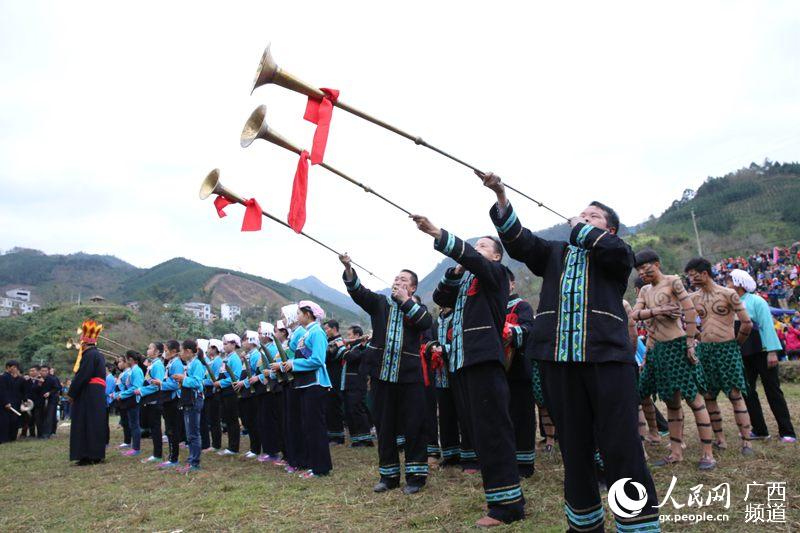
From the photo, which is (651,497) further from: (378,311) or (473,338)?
(378,311)

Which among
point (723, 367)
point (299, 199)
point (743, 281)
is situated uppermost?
point (299, 199)

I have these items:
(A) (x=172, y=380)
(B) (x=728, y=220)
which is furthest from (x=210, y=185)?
(B) (x=728, y=220)

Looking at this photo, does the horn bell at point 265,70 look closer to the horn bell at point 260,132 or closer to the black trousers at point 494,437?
the horn bell at point 260,132

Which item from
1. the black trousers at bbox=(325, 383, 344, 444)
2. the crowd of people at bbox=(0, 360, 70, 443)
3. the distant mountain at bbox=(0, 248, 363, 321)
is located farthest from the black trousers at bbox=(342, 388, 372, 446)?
the distant mountain at bbox=(0, 248, 363, 321)

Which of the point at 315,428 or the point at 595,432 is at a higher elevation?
the point at 595,432

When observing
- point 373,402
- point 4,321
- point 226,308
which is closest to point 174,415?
point 373,402

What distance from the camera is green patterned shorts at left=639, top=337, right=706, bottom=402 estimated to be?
5.49 metres

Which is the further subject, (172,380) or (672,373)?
(172,380)

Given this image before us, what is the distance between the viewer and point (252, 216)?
6.09 m

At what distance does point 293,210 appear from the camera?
5.19m

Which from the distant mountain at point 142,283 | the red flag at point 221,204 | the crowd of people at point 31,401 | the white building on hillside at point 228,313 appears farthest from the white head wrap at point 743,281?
the distant mountain at point 142,283

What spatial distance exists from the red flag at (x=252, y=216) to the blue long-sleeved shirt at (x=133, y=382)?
213 inches

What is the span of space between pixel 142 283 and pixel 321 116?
10415cm

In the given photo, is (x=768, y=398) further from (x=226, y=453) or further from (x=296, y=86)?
(x=226, y=453)
